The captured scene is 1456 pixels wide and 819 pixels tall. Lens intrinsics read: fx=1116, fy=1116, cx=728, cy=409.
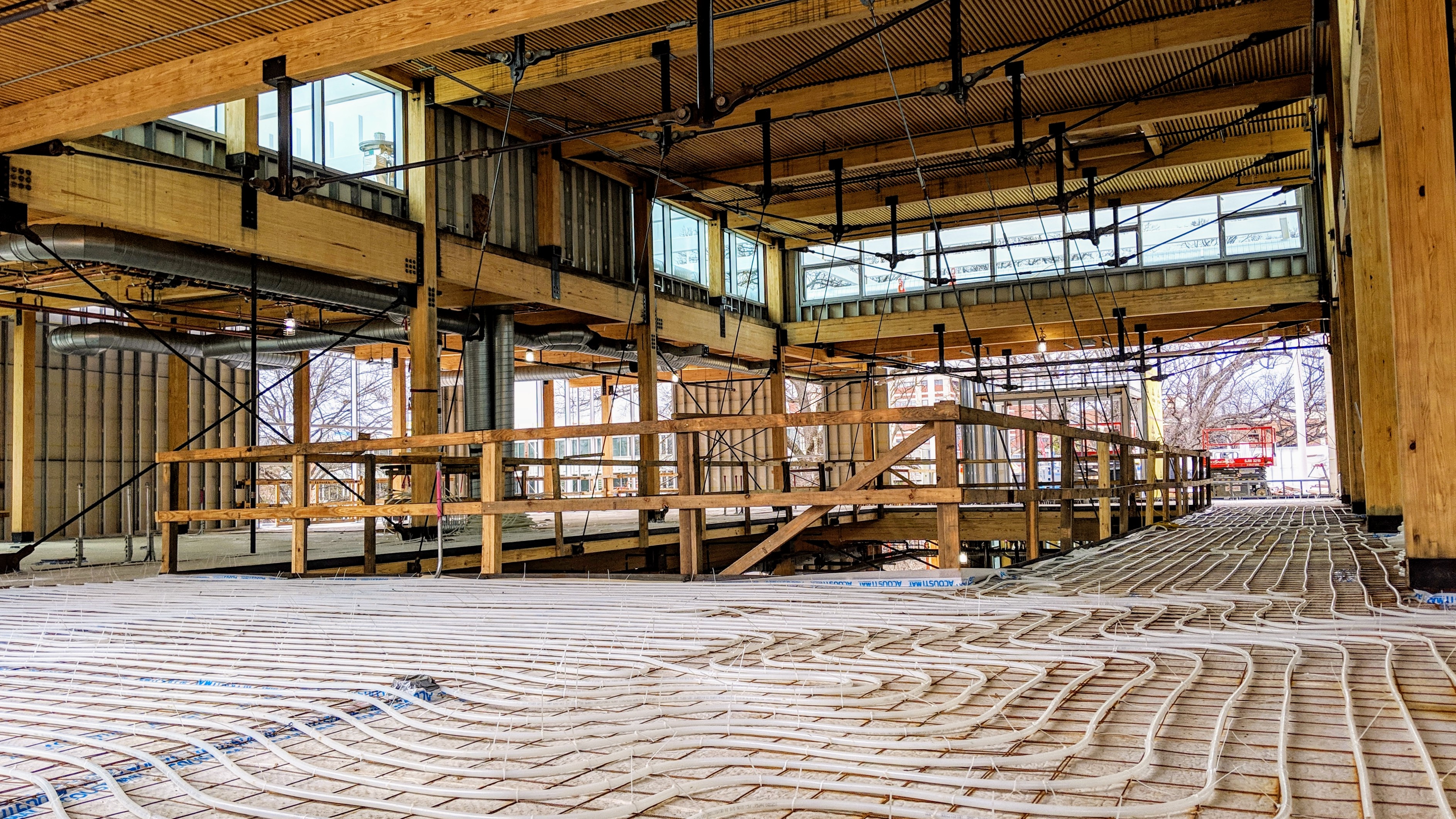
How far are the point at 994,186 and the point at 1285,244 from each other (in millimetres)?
5855

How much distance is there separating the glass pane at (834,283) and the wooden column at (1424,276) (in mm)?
17612

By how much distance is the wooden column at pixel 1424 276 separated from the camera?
215 inches

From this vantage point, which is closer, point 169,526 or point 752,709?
point 752,709

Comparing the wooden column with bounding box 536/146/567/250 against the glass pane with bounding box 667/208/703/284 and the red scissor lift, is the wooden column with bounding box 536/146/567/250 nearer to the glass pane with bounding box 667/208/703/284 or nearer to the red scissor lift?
the glass pane with bounding box 667/208/703/284

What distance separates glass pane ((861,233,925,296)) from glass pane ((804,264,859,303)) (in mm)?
246

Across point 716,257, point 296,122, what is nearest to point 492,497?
point 296,122

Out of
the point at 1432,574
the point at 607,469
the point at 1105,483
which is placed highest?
Result: the point at 607,469

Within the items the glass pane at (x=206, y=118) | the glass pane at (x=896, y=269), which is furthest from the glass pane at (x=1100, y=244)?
the glass pane at (x=206, y=118)

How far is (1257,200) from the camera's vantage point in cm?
1945

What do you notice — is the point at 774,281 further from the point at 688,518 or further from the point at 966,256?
the point at 688,518

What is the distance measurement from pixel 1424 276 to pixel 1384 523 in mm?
6740

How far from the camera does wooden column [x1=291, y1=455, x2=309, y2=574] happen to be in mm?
9008

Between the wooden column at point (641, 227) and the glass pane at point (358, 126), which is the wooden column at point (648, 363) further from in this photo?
the glass pane at point (358, 126)

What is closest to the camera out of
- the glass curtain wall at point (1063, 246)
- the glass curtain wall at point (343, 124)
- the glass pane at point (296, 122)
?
the glass pane at point (296, 122)
